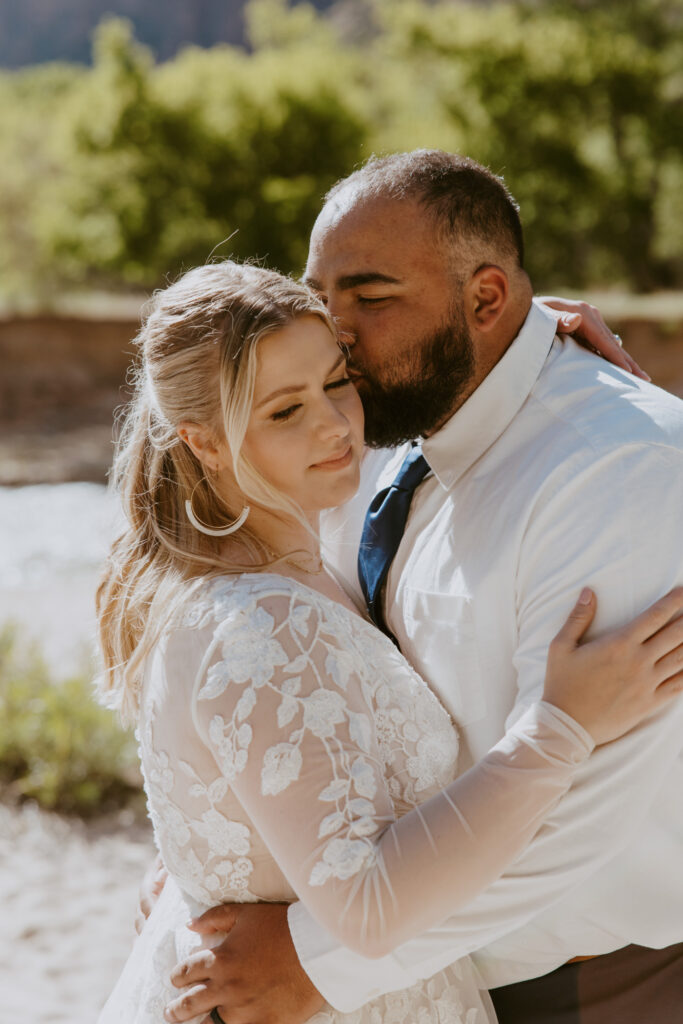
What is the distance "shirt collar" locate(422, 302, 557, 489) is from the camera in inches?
82.5

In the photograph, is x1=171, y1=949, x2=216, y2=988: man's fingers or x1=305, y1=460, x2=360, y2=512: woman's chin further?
x1=305, y1=460, x2=360, y2=512: woman's chin

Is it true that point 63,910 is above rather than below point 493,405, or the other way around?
below

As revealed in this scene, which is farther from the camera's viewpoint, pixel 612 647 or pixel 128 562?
pixel 128 562

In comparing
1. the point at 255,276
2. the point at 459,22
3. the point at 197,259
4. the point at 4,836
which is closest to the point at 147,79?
the point at 197,259

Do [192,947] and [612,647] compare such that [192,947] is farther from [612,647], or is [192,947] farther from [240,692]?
[612,647]

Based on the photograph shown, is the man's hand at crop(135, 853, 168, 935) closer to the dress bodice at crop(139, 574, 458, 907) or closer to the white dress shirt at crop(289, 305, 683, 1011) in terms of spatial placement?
the dress bodice at crop(139, 574, 458, 907)

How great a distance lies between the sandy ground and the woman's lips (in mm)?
2800

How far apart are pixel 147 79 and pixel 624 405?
2563 cm

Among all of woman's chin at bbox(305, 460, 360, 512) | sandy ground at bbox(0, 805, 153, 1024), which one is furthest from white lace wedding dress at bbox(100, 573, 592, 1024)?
sandy ground at bbox(0, 805, 153, 1024)

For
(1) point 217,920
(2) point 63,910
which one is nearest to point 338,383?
(1) point 217,920

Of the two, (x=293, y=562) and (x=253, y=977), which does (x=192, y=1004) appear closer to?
(x=253, y=977)

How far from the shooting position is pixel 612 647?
1.66 metres

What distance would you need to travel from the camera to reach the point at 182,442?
2043 mm

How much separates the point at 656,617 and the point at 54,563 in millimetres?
11694
